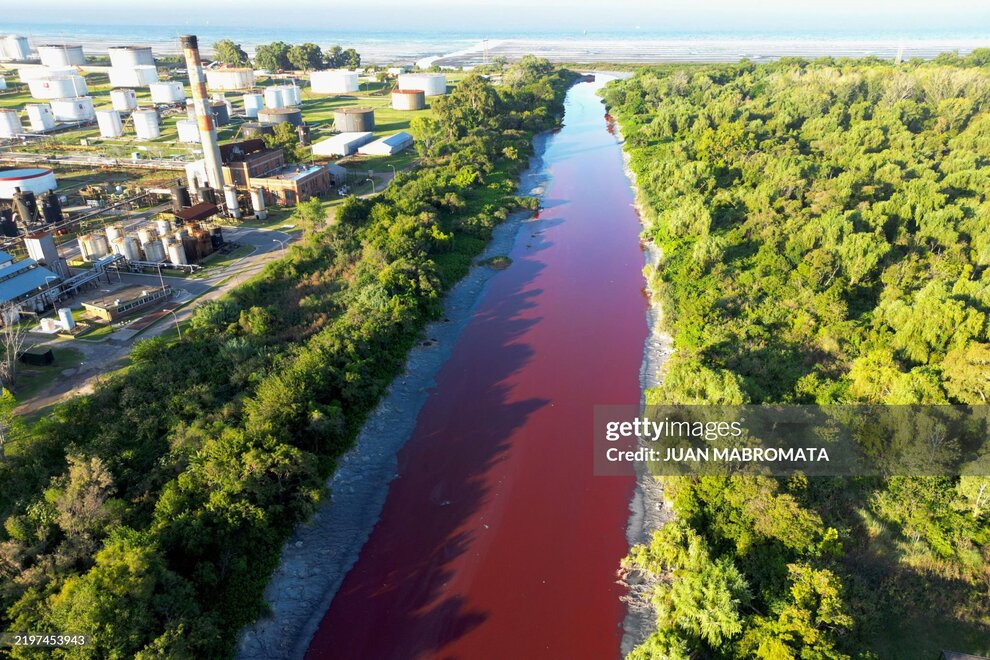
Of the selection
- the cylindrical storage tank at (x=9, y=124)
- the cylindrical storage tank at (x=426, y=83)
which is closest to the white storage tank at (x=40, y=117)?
the cylindrical storage tank at (x=9, y=124)

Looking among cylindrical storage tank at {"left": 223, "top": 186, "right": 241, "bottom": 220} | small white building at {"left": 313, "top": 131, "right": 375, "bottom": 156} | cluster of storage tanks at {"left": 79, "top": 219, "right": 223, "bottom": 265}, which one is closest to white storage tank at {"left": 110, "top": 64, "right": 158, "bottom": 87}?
small white building at {"left": 313, "top": 131, "right": 375, "bottom": 156}

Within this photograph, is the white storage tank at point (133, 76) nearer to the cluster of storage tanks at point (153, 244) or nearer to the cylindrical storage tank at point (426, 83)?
the cylindrical storage tank at point (426, 83)

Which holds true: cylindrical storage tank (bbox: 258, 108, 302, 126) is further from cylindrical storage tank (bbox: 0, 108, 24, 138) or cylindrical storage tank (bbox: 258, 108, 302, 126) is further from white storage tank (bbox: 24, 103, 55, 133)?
cylindrical storage tank (bbox: 0, 108, 24, 138)

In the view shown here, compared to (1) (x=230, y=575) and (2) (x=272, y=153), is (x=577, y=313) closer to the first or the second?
(1) (x=230, y=575)

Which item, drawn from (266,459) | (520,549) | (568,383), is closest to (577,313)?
(568,383)

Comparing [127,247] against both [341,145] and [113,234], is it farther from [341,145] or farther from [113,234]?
[341,145]

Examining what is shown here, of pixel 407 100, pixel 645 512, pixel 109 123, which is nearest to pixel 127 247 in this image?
pixel 645 512
